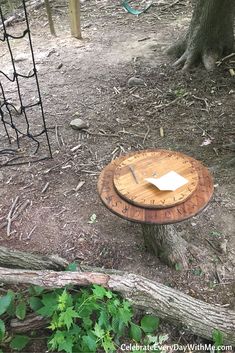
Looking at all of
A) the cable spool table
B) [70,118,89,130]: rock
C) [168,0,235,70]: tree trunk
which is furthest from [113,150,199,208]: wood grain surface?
[168,0,235,70]: tree trunk

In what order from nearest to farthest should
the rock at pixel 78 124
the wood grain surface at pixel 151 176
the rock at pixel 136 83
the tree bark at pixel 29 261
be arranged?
the wood grain surface at pixel 151 176
the tree bark at pixel 29 261
the rock at pixel 78 124
the rock at pixel 136 83

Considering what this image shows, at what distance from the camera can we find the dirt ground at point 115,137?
3127 mm

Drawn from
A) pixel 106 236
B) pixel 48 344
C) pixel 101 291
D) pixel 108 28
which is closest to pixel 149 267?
pixel 106 236

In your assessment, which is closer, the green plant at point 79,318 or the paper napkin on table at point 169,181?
the green plant at point 79,318

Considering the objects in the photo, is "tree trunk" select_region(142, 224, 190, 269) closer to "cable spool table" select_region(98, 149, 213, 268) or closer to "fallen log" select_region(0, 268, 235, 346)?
"cable spool table" select_region(98, 149, 213, 268)

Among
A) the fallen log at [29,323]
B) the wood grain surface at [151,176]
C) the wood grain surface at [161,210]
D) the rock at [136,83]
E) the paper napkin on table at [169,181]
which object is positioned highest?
the paper napkin on table at [169,181]

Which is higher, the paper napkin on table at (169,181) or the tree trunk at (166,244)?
the paper napkin on table at (169,181)

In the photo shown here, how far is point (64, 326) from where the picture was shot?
91.3 inches

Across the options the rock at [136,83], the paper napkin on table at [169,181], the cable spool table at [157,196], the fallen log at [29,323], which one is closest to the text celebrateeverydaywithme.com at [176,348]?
the fallen log at [29,323]

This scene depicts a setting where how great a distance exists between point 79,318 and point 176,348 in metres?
0.65

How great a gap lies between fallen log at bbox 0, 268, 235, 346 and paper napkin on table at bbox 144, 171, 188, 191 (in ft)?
1.92

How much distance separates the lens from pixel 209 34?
5.28m

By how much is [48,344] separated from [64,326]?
0.14m

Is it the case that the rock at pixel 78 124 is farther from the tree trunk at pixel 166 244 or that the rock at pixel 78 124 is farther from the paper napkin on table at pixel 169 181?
the paper napkin on table at pixel 169 181
